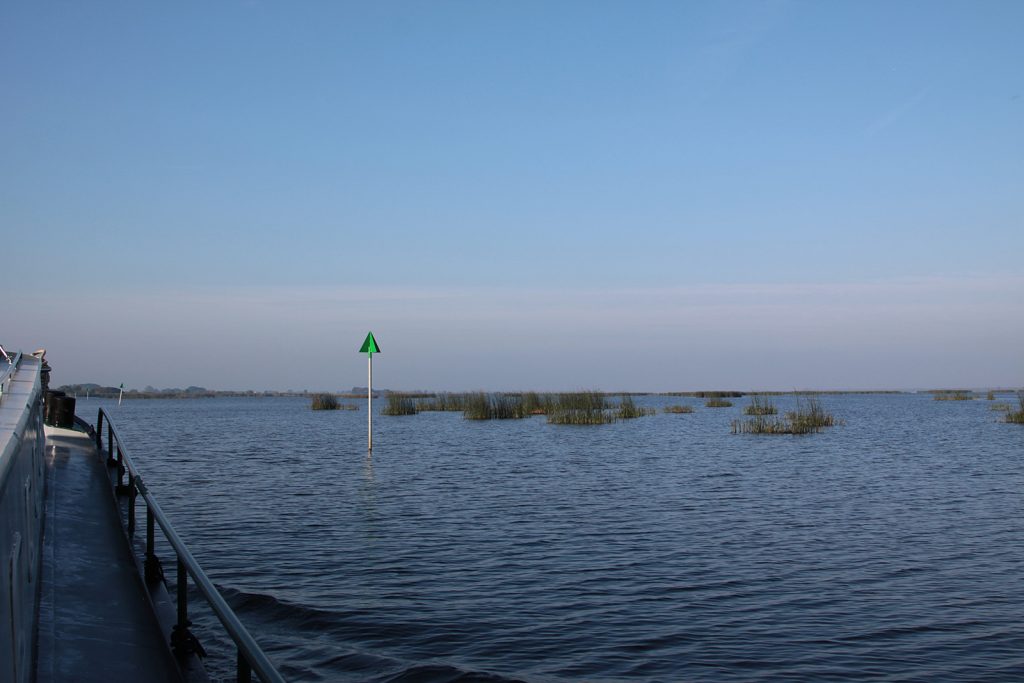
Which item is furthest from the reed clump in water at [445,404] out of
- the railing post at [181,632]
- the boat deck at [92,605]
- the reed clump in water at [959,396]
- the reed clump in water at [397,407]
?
the railing post at [181,632]

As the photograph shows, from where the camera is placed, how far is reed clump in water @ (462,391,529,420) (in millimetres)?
47656

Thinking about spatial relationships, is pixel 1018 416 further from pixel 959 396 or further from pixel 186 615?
pixel 186 615

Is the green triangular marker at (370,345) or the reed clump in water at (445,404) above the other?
the green triangular marker at (370,345)

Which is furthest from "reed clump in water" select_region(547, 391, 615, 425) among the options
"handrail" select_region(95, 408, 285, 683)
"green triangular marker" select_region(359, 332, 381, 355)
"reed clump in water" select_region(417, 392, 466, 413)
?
"handrail" select_region(95, 408, 285, 683)

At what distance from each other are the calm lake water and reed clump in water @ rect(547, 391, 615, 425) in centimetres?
1976

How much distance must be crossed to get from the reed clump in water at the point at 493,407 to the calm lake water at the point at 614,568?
84.5 ft

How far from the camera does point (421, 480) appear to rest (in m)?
18.5

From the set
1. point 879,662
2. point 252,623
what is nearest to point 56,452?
point 252,623

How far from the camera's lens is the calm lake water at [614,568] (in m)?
6.91

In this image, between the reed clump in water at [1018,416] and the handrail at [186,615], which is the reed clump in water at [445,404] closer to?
the reed clump in water at [1018,416]

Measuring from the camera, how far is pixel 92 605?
6.04 metres

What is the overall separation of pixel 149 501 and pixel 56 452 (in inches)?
435

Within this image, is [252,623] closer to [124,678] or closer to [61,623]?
[61,623]

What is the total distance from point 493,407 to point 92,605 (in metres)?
42.3
